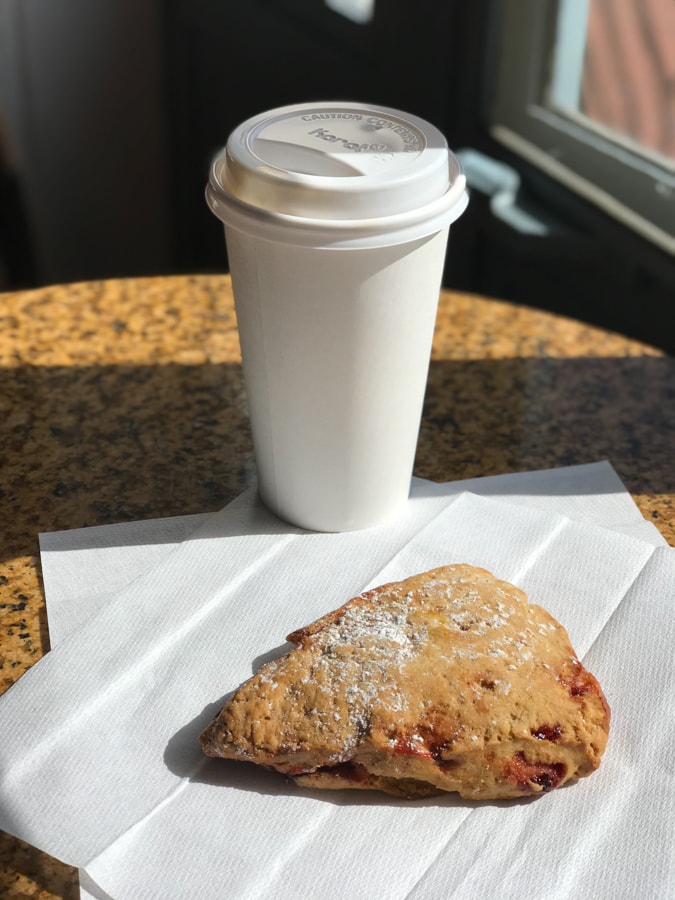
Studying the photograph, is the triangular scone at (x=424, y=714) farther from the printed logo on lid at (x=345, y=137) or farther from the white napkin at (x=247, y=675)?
the printed logo on lid at (x=345, y=137)

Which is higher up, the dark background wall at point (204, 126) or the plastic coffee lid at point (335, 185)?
the plastic coffee lid at point (335, 185)

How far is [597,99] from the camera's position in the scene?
1.63 meters

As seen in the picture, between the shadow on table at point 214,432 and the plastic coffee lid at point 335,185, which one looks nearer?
the plastic coffee lid at point 335,185

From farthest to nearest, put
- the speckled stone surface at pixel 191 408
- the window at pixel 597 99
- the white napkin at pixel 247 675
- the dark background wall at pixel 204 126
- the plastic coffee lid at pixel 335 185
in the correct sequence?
1. the dark background wall at pixel 204 126
2. the window at pixel 597 99
3. the speckled stone surface at pixel 191 408
4. the plastic coffee lid at pixel 335 185
5. the white napkin at pixel 247 675

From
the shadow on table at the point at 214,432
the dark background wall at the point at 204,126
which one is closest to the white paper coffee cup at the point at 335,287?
the shadow on table at the point at 214,432

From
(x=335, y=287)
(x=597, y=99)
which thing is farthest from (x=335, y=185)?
(x=597, y=99)

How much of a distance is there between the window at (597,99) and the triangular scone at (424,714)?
1.02 m

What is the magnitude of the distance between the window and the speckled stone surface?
49cm

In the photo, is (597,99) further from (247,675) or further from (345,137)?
(247,675)

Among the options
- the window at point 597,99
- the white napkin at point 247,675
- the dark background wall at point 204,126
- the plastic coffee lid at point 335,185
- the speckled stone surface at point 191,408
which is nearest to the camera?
the white napkin at point 247,675

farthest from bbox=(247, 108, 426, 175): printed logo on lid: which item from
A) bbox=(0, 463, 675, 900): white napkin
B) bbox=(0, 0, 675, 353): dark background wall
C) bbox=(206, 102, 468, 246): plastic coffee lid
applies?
bbox=(0, 0, 675, 353): dark background wall

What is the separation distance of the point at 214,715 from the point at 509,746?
197mm

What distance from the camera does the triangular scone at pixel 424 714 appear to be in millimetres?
567

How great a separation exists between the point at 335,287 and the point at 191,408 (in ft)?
1.12
